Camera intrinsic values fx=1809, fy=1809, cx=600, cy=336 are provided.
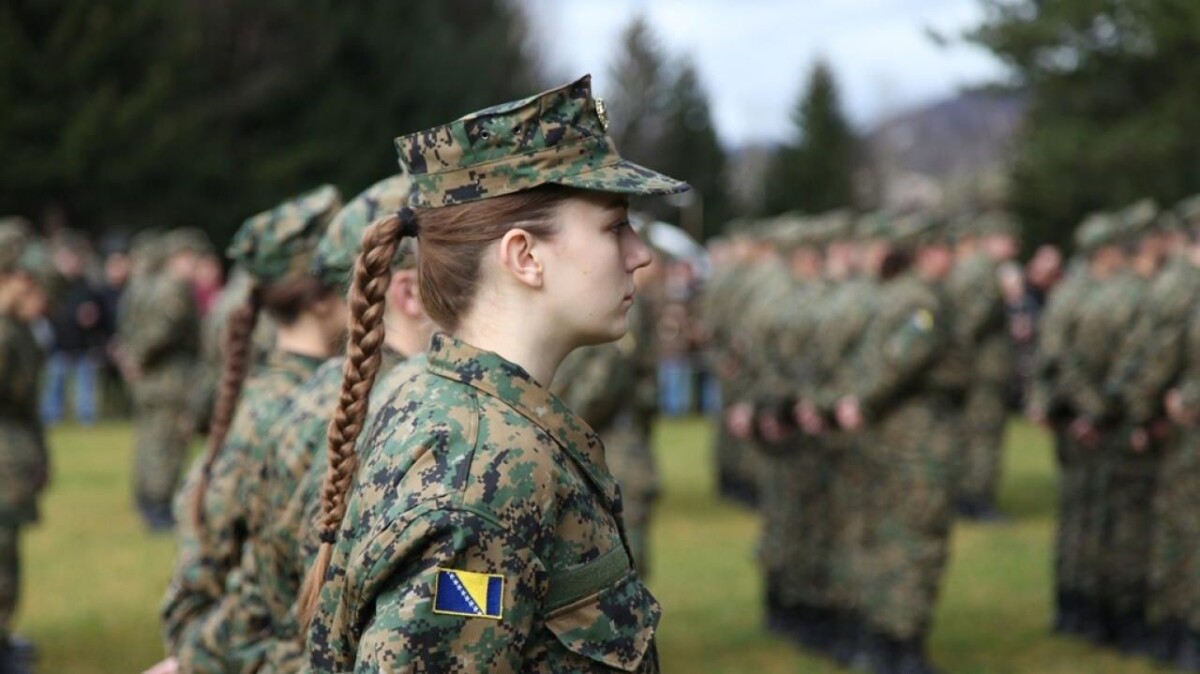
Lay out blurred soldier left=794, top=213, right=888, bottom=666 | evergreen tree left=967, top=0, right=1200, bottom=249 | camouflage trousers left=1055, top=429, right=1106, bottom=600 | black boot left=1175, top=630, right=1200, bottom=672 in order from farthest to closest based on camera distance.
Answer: evergreen tree left=967, top=0, right=1200, bottom=249 → camouflage trousers left=1055, top=429, right=1106, bottom=600 → blurred soldier left=794, top=213, right=888, bottom=666 → black boot left=1175, top=630, right=1200, bottom=672

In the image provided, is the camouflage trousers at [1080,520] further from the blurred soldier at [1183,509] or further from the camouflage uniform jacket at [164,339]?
the camouflage uniform jacket at [164,339]

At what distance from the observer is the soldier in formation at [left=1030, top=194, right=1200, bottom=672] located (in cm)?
931

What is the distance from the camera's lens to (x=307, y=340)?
187 inches

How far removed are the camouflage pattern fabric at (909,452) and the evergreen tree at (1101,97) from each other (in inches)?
395

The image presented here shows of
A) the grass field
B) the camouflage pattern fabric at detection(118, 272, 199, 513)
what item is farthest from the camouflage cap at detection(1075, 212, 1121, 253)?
the camouflage pattern fabric at detection(118, 272, 199, 513)

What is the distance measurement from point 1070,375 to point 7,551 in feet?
19.5

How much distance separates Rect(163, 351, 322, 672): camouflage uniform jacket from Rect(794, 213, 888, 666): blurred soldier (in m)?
5.19

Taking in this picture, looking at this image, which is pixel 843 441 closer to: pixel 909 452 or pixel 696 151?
pixel 909 452

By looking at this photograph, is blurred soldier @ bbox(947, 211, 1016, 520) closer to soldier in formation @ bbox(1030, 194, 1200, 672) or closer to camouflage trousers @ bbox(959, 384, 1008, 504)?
camouflage trousers @ bbox(959, 384, 1008, 504)

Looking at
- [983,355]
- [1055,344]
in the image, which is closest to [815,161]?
[983,355]

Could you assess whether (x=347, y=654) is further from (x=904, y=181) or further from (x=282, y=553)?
(x=904, y=181)

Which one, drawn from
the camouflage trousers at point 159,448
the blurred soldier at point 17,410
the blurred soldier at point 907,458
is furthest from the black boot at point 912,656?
the camouflage trousers at point 159,448

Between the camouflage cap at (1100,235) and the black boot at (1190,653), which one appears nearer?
the black boot at (1190,653)

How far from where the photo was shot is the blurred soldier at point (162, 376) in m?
14.1
